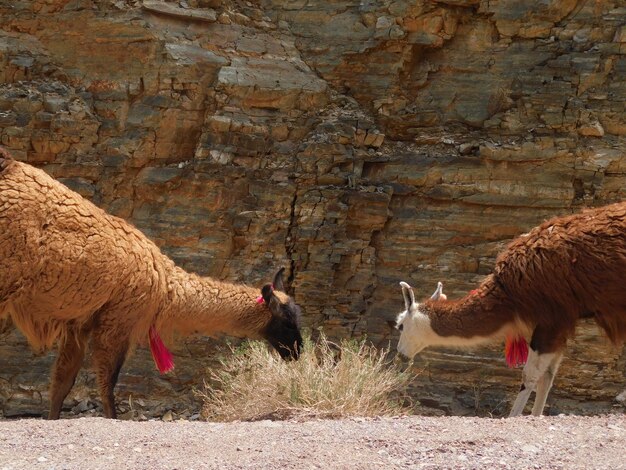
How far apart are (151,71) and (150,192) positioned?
71.6 inches

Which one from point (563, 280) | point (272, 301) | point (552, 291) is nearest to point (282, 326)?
point (272, 301)

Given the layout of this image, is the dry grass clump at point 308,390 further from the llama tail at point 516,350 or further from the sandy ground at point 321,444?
the sandy ground at point 321,444

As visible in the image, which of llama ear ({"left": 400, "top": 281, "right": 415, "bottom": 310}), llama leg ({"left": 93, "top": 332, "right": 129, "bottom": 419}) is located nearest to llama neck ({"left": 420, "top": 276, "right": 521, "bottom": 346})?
llama ear ({"left": 400, "top": 281, "right": 415, "bottom": 310})

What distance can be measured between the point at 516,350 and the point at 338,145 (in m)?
4.80

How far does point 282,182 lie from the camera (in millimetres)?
12555

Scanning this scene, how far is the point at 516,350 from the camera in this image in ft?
29.5

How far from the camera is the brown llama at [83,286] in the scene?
811 cm

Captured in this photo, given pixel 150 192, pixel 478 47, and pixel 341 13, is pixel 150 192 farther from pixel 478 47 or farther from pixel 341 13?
pixel 478 47

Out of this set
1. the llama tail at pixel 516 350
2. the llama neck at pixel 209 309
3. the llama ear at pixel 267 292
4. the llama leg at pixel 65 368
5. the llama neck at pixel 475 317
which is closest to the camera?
the llama neck at pixel 475 317

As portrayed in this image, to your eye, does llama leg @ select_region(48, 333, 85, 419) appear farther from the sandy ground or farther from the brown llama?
the sandy ground

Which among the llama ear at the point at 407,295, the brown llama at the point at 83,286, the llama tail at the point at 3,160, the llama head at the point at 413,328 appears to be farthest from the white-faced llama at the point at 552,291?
the llama tail at the point at 3,160

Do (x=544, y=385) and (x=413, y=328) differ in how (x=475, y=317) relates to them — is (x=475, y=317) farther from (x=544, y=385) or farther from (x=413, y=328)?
(x=544, y=385)

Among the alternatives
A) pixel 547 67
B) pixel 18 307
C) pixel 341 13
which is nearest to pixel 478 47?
pixel 547 67

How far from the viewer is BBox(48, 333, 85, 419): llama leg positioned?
876 cm
